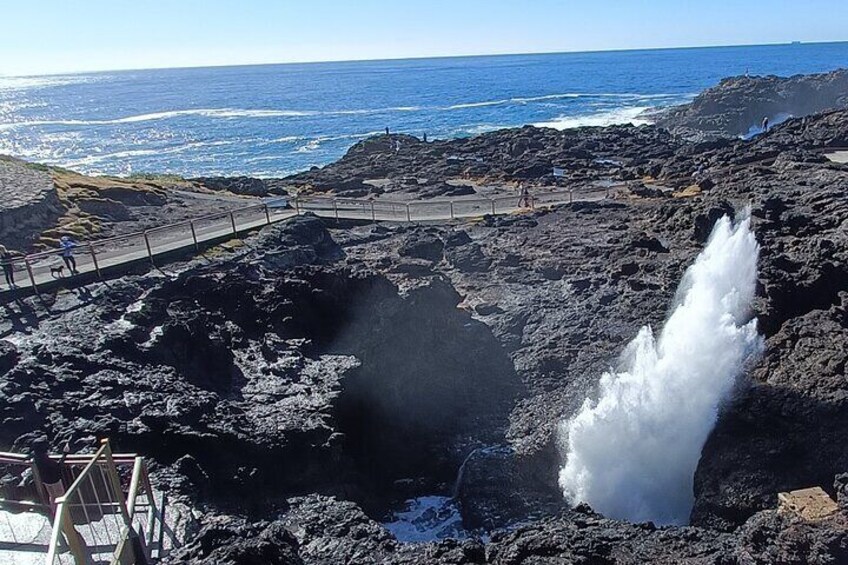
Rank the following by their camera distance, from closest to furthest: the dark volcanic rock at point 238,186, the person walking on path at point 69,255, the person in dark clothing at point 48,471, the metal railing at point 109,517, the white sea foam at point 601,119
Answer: the metal railing at point 109,517
the person in dark clothing at point 48,471
the person walking on path at point 69,255
the dark volcanic rock at point 238,186
the white sea foam at point 601,119

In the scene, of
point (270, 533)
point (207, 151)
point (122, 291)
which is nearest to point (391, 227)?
point (122, 291)

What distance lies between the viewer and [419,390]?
1566cm

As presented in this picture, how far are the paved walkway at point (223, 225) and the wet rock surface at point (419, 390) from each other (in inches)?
51.7

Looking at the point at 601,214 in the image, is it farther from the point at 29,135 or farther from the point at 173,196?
the point at 29,135

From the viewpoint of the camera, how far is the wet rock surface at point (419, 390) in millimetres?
8430

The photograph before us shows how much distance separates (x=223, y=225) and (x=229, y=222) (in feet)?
2.23

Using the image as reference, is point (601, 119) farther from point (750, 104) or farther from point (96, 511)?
point (96, 511)

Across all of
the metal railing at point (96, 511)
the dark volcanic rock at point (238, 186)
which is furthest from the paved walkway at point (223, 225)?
the metal railing at point (96, 511)

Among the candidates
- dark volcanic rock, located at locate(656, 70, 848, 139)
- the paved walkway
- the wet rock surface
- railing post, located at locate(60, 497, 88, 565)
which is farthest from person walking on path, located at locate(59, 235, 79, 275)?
dark volcanic rock, located at locate(656, 70, 848, 139)

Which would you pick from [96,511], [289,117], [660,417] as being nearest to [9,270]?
[96,511]

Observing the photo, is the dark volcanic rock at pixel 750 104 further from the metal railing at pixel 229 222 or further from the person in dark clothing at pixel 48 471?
the person in dark clothing at pixel 48 471

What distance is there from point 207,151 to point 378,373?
69748mm

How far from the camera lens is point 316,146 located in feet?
251

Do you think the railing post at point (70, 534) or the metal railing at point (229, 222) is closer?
the railing post at point (70, 534)
